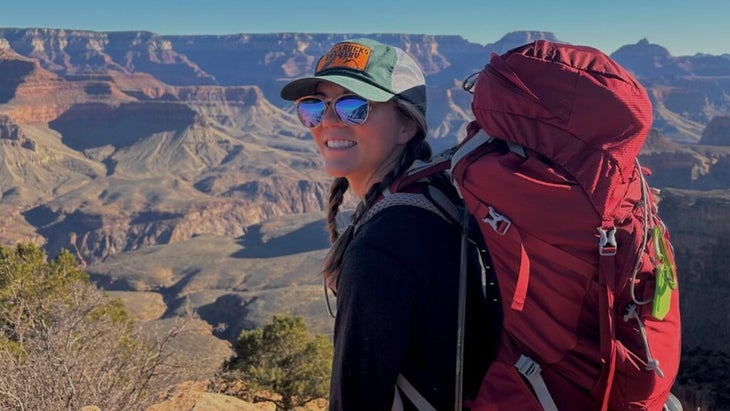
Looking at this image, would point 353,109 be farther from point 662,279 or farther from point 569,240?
point 662,279

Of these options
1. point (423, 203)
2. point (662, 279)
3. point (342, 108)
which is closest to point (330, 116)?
point (342, 108)

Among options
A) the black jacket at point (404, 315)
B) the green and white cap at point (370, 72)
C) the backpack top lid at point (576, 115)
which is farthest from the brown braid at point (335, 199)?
the backpack top lid at point (576, 115)

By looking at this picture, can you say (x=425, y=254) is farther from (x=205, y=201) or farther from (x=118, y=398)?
(x=205, y=201)

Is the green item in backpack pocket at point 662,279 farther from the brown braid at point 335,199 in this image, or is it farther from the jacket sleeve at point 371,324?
the brown braid at point 335,199

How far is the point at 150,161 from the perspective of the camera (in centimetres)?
12938

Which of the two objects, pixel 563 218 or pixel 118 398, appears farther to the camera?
pixel 118 398

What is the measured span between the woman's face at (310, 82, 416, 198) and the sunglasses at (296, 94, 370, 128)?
0.02 m

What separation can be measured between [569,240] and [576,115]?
0.39m

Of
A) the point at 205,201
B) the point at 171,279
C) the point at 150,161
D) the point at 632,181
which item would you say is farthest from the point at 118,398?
the point at 150,161

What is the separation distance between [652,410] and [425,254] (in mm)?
920

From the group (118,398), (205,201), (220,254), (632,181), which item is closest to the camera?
(632,181)

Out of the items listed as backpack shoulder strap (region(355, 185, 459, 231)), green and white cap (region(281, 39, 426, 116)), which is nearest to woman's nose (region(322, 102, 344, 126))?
green and white cap (region(281, 39, 426, 116))

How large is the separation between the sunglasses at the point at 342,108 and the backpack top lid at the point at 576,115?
529mm

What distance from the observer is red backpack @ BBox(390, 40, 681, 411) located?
1.76 metres
